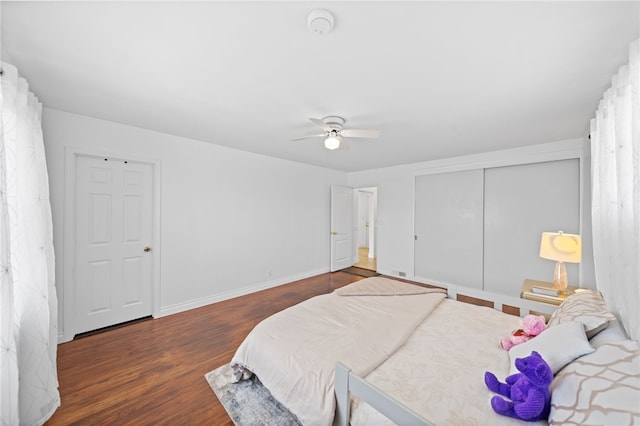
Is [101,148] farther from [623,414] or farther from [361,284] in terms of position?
[623,414]

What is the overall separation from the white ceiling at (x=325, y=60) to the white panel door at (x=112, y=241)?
0.71m

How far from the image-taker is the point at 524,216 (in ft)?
12.4

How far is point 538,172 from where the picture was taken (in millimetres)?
3674

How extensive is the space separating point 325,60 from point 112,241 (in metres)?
3.18

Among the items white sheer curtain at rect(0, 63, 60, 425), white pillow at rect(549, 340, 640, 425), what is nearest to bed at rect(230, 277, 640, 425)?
white pillow at rect(549, 340, 640, 425)

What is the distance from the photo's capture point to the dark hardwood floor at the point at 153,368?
1.70 metres

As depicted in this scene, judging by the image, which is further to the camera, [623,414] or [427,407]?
[427,407]

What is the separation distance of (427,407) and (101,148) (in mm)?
3846

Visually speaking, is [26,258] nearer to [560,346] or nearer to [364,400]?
[364,400]

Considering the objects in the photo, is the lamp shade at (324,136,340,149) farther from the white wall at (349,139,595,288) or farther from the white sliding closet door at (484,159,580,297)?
the white sliding closet door at (484,159,580,297)

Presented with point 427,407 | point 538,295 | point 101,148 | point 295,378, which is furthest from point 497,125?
point 101,148

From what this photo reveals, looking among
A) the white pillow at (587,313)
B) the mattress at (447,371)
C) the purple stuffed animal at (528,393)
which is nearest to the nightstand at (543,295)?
the white pillow at (587,313)

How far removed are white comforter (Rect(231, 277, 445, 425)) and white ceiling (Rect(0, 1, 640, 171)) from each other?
1901mm

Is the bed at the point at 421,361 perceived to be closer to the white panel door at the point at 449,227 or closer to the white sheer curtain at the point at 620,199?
the white sheer curtain at the point at 620,199
